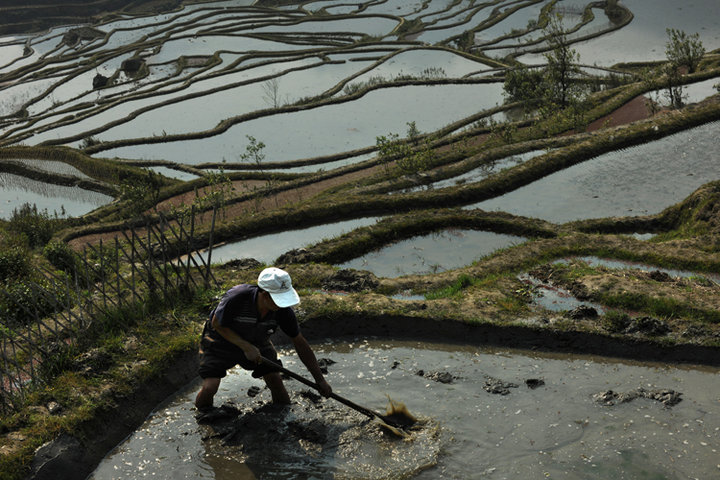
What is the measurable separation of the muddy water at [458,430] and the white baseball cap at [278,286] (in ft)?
5.11

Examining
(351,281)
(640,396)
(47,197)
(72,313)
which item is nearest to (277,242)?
(351,281)

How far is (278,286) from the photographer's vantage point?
639cm

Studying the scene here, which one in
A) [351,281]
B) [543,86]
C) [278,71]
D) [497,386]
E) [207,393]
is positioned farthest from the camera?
[278,71]

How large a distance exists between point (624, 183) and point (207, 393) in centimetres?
1184

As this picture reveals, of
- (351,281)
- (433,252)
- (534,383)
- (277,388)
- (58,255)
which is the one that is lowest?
(534,383)

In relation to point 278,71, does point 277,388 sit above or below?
below

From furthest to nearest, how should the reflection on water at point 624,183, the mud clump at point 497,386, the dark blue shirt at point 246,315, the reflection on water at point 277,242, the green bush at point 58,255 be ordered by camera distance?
the green bush at point 58,255 → the reflection on water at point 624,183 → the reflection on water at point 277,242 → the mud clump at point 497,386 → the dark blue shirt at point 246,315

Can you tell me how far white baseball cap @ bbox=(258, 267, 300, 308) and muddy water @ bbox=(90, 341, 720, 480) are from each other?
156cm

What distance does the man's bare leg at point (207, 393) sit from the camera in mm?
7246

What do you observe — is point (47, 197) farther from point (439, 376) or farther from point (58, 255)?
point (439, 376)

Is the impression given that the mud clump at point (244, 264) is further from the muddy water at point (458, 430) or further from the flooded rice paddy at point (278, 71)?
the flooded rice paddy at point (278, 71)

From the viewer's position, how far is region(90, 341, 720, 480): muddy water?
20.9ft

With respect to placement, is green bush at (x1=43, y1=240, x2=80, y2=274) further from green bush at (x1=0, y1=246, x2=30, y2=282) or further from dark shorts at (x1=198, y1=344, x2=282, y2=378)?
dark shorts at (x1=198, y1=344, x2=282, y2=378)

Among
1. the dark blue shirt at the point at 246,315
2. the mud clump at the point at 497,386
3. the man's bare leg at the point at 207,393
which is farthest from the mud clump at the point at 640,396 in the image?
the man's bare leg at the point at 207,393
